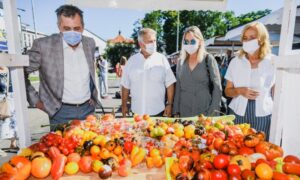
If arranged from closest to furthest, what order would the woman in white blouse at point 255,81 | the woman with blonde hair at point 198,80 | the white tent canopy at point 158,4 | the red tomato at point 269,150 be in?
the red tomato at point 269,150
the white tent canopy at point 158,4
the woman in white blouse at point 255,81
the woman with blonde hair at point 198,80

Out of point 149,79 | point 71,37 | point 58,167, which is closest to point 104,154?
point 58,167

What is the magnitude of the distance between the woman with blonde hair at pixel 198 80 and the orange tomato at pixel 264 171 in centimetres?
162

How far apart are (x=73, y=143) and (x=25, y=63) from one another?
65 centimetres

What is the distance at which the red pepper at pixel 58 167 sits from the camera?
142 centimetres

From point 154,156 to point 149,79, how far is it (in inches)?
58.6

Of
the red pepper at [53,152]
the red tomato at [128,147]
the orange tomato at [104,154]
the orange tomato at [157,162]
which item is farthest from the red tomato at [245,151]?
the red pepper at [53,152]

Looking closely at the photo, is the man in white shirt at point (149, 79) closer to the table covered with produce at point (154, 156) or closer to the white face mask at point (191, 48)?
the white face mask at point (191, 48)

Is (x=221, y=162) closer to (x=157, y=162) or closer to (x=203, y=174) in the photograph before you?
(x=203, y=174)

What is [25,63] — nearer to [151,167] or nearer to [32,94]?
[32,94]

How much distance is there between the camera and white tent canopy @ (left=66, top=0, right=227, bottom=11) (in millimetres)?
2328

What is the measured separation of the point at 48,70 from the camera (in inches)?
92.8

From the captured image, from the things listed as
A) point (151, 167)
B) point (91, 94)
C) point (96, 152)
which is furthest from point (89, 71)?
point (151, 167)

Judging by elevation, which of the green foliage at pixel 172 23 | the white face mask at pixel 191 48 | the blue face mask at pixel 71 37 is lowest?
the white face mask at pixel 191 48

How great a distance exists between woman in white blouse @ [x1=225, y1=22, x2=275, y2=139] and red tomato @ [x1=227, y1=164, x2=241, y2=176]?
128 centimetres
